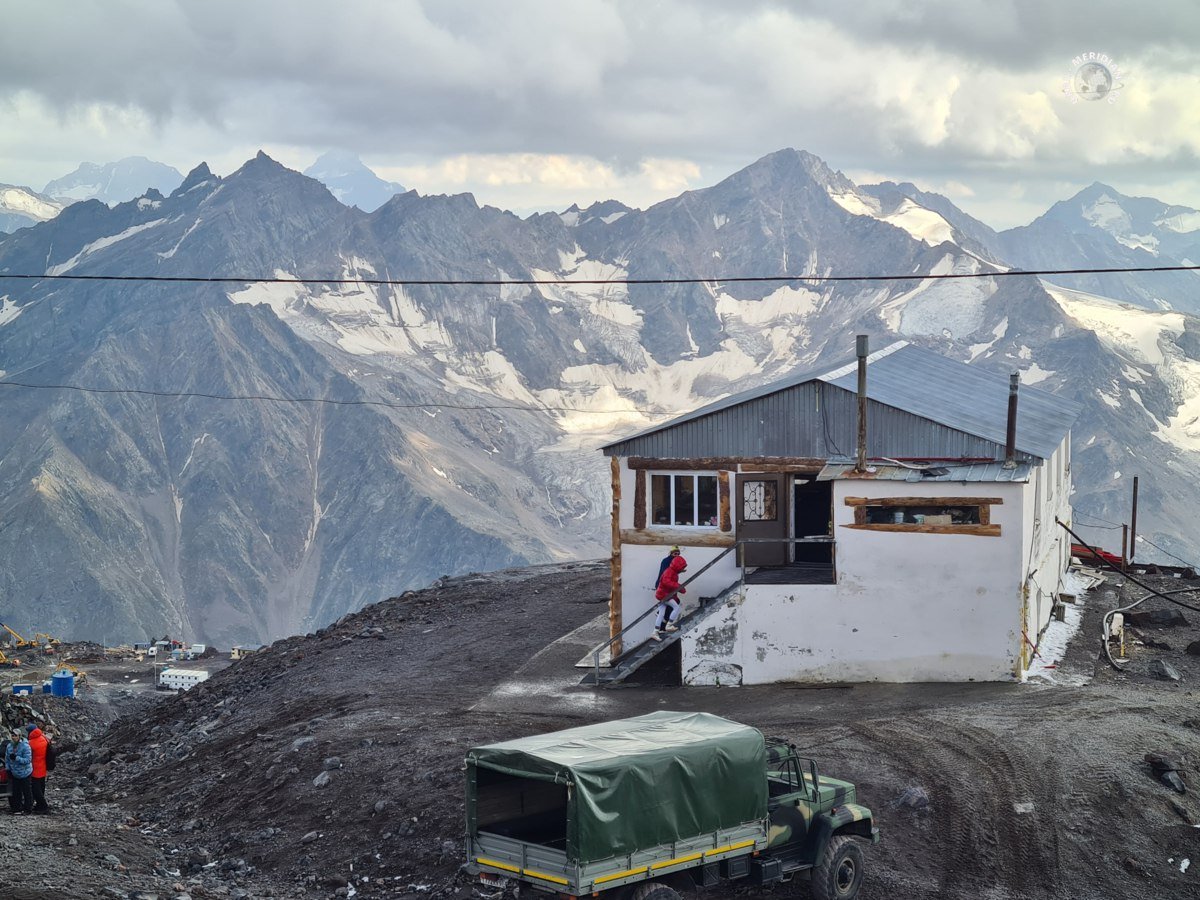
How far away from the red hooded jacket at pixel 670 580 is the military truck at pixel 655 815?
1119cm

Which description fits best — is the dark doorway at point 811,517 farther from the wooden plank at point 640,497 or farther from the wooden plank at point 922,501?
A: the wooden plank at point 640,497

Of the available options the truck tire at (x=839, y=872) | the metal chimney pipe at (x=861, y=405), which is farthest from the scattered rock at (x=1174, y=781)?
the metal chimney pipe at (x=861, y=405)

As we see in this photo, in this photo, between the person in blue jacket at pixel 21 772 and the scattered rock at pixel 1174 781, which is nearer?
the scattered rock at pixel 1174 781

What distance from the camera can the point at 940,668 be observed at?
27.4 m

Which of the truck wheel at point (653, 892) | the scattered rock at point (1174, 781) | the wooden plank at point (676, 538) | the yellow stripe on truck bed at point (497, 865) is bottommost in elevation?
the scattered rock at point (1174, 781)

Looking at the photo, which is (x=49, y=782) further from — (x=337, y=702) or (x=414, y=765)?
(x=414, y=765)

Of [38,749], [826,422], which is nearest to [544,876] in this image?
[38,749]

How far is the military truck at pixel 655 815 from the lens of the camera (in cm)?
1502

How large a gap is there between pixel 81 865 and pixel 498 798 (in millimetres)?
6652

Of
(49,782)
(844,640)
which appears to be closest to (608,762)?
(844,640)

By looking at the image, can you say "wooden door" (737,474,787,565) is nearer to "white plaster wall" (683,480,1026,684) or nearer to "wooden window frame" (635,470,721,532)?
"wooden window frame" (635,470,721,532)

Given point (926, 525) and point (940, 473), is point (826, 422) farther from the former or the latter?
point (926, 525)

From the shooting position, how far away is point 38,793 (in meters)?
23.0

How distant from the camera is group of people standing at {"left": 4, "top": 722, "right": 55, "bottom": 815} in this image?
22422 millimetres
